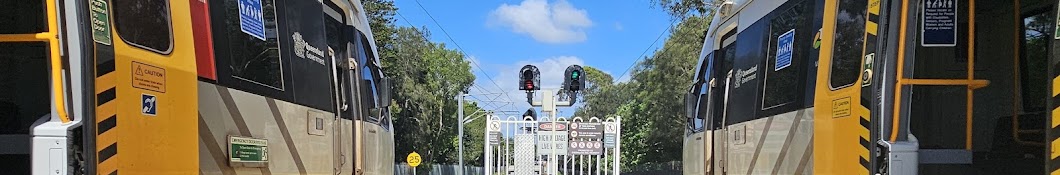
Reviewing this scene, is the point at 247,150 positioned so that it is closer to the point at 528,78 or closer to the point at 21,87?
the point at 21,87

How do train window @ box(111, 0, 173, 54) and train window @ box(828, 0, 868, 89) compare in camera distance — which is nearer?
train window @ box(111, 0, 173, 54)

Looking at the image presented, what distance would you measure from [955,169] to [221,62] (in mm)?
3879

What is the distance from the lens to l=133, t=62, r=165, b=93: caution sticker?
11.4 ft

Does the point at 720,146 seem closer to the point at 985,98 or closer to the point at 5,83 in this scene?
the point at 985,98

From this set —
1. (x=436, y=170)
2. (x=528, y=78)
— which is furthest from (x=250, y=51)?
(x=436, y=170)

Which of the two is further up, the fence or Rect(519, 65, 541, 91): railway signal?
Rect(519, 65, 541, 91): railway signal

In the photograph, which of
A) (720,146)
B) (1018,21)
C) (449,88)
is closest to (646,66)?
(449,88)

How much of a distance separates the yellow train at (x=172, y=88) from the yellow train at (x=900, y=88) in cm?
291

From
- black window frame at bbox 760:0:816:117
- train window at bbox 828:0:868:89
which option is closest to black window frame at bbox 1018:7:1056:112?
black window frame at bbox 760:0:816:117

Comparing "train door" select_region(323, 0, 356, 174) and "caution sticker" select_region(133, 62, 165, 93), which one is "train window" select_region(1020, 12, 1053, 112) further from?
"caution sticker" select_region(133, 62, 165, 93)

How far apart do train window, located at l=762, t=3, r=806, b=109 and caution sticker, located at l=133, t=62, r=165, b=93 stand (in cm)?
367

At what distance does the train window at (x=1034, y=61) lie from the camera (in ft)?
17.8

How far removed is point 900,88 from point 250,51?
3.15 meters

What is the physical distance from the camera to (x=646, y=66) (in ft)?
153
